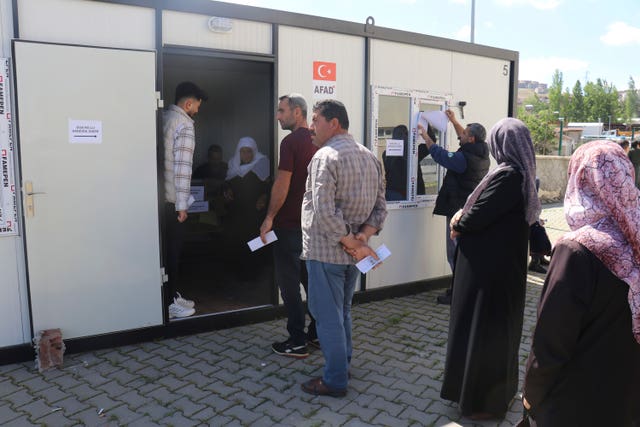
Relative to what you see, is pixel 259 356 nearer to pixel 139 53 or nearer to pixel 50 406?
pixel 50 406

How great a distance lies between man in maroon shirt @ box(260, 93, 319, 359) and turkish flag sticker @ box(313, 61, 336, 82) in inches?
48.7

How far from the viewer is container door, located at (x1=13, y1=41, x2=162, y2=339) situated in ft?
13.3

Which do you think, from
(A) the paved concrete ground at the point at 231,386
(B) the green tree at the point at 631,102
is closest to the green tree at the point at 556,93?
(B) the green tree at the point at 631,102

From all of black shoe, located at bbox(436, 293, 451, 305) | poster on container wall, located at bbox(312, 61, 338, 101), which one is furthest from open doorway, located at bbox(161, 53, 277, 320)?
black shoe, located at bbox(436, 293, 451, 305)

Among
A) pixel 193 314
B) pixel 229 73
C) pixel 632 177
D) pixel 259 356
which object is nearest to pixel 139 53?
pixel 193 314

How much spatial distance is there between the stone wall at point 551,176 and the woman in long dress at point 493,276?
12967mm

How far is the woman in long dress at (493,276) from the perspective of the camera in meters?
3.12

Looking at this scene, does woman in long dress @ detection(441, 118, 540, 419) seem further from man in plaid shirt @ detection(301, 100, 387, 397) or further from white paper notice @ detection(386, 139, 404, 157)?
white paper notice @ detection(386, 139, 404, 157)

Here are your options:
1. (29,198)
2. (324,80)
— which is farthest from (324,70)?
(29,198)

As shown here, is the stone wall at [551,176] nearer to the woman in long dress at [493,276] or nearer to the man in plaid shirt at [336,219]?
the woman in long dress at [493,276]

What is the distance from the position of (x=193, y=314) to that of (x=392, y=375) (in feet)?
6.49

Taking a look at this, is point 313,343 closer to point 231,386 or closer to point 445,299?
point 231,386

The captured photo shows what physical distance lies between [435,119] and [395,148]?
653mm

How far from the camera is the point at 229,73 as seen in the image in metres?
7.46
